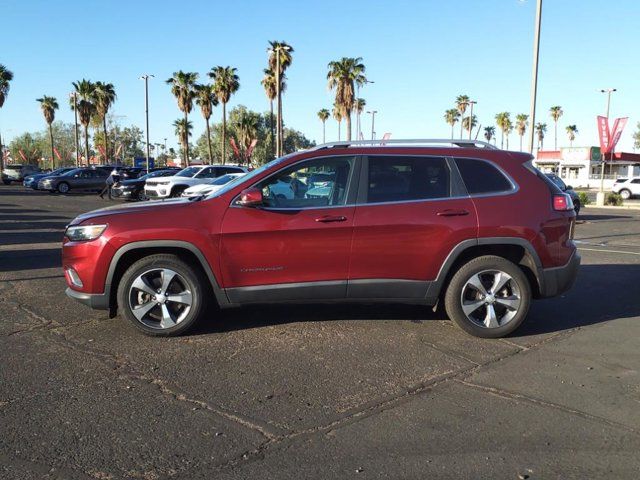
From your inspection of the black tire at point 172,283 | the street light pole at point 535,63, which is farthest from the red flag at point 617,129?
the black tire at point 172,283

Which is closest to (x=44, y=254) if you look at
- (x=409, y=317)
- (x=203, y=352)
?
(x=203, y=352)

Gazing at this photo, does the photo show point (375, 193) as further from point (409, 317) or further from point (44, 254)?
point (44, 254)

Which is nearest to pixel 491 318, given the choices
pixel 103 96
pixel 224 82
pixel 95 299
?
pixel 95 299

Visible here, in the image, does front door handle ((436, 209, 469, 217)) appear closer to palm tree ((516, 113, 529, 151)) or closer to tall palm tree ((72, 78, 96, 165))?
tall palm tree ((72, 78, 96, 165))

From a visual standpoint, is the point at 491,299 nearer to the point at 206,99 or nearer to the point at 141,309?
the point at 141,309

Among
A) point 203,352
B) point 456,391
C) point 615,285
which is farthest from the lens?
point 615,285

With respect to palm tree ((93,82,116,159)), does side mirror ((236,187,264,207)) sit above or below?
below

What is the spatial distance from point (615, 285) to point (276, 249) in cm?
555

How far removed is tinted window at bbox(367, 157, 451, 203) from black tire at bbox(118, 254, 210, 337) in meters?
1.83

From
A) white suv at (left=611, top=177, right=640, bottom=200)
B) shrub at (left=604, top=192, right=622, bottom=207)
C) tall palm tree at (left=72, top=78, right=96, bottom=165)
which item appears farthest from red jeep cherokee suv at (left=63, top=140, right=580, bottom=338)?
tall palm tree at (left=72, top=78, right=96, bottom=165)

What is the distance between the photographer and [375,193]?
5156 millimetres

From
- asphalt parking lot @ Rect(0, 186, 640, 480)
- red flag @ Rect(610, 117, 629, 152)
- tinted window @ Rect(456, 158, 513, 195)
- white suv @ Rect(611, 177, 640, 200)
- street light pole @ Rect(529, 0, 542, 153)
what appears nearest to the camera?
asphalt parking lot @ Rect(0, 186, 640, 480)

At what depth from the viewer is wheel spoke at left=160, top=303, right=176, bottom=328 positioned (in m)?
5.06

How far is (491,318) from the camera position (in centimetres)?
523
